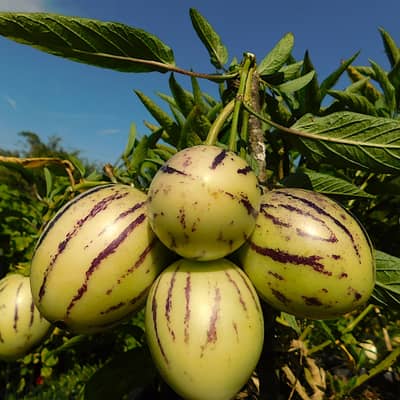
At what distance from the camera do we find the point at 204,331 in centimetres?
45

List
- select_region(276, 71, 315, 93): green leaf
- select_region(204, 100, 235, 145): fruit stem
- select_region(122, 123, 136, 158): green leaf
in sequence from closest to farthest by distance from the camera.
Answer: select_region(204, 100, 235, 145): fruit stem
select_region(276, 71, 315, 93): green leaf
select_region(122, 123, 136, 158): green leaf

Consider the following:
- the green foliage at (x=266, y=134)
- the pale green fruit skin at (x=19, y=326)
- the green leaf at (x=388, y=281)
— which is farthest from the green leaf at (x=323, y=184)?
the pale green fruit skin at (x=19, y=326)

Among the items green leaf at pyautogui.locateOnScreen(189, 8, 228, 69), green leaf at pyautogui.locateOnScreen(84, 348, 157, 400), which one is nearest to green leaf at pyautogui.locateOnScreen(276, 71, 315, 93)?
green leaf at pyautogui.locateOnScreen(189, 8, 228, 69)

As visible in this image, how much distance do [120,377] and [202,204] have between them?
18.2 inches

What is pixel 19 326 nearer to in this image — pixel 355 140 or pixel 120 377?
pixel 120 377

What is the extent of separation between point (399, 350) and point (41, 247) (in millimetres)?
1002

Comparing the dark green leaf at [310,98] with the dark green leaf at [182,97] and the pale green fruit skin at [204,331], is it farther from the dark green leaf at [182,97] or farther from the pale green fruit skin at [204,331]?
the pale green fruit skin at [204,331]

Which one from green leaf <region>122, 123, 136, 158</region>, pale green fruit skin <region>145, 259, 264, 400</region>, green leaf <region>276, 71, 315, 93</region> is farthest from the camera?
green leaf <region>122, 123, 136, 158</region>

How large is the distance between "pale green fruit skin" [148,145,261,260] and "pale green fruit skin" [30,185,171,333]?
4 cm

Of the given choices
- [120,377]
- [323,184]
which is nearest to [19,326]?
[120,377]

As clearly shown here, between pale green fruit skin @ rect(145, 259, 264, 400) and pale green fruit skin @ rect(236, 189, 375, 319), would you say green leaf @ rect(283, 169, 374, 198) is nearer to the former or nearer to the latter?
pale green fruit skin @ rect(236, 189, 375, 319)

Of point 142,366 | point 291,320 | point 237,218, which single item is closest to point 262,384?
point 291,320

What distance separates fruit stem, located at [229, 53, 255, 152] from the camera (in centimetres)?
55

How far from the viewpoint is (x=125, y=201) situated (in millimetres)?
532
